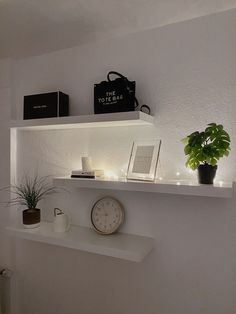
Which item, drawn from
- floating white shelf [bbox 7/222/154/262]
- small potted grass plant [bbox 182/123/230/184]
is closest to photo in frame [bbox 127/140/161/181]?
small potted grass plant [bbox 182/123/230/184]

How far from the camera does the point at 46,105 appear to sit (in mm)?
1338

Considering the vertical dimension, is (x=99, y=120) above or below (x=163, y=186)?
above

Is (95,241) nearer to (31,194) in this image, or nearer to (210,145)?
(31,194)

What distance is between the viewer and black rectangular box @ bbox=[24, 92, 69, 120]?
4.35 ft

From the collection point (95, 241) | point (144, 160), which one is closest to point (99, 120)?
point (144, 160)

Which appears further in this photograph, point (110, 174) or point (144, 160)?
point (110, 174)

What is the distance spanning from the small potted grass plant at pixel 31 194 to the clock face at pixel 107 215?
38 cm

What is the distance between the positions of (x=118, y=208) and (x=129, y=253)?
10.8 inches

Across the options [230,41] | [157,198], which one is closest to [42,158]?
[157,198]

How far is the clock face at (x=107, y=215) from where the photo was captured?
4.13 ft

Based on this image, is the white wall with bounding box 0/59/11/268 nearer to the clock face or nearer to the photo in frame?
the clock face

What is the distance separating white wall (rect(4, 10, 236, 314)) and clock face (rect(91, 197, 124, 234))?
2.2 inches

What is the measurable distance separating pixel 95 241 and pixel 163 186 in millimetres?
508

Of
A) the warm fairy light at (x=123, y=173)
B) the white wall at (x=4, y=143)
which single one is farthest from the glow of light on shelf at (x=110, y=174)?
the white wall at (x=4, y=143)
